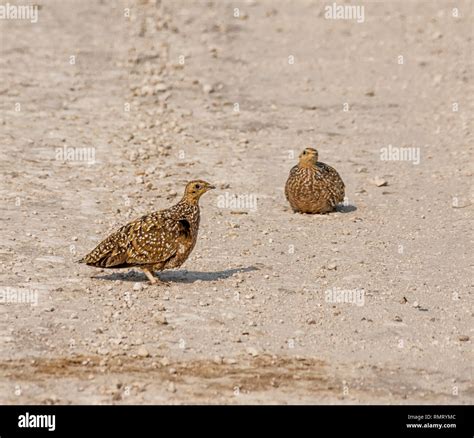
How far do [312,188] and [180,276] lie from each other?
3497mm

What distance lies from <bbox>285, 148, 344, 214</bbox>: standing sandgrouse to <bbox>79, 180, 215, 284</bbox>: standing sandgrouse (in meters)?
3.56

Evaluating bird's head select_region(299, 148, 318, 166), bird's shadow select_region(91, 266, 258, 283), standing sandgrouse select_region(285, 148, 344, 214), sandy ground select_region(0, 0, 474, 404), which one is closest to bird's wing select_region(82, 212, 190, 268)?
sandy ground select_region(0, 0, 474, 404)

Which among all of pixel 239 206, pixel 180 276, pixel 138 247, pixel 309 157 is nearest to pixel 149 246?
pixel 138 247

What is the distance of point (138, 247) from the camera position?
12.5 m

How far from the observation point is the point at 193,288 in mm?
12742

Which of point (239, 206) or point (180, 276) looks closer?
point (180, 276)

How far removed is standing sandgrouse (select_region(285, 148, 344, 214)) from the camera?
53.1ft

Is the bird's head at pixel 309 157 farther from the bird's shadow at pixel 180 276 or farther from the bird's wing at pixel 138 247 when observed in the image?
the bird's wing at pixel 138 247

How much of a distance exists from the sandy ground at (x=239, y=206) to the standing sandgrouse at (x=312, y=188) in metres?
0.24

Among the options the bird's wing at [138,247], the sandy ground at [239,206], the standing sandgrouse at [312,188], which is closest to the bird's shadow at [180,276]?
the sandy ground at [239,206]

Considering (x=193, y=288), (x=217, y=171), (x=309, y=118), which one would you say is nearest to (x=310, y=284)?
(x=193, y=288)

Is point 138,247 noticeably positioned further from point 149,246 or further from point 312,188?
point 312,188

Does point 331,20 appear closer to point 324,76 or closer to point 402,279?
point 324,76
